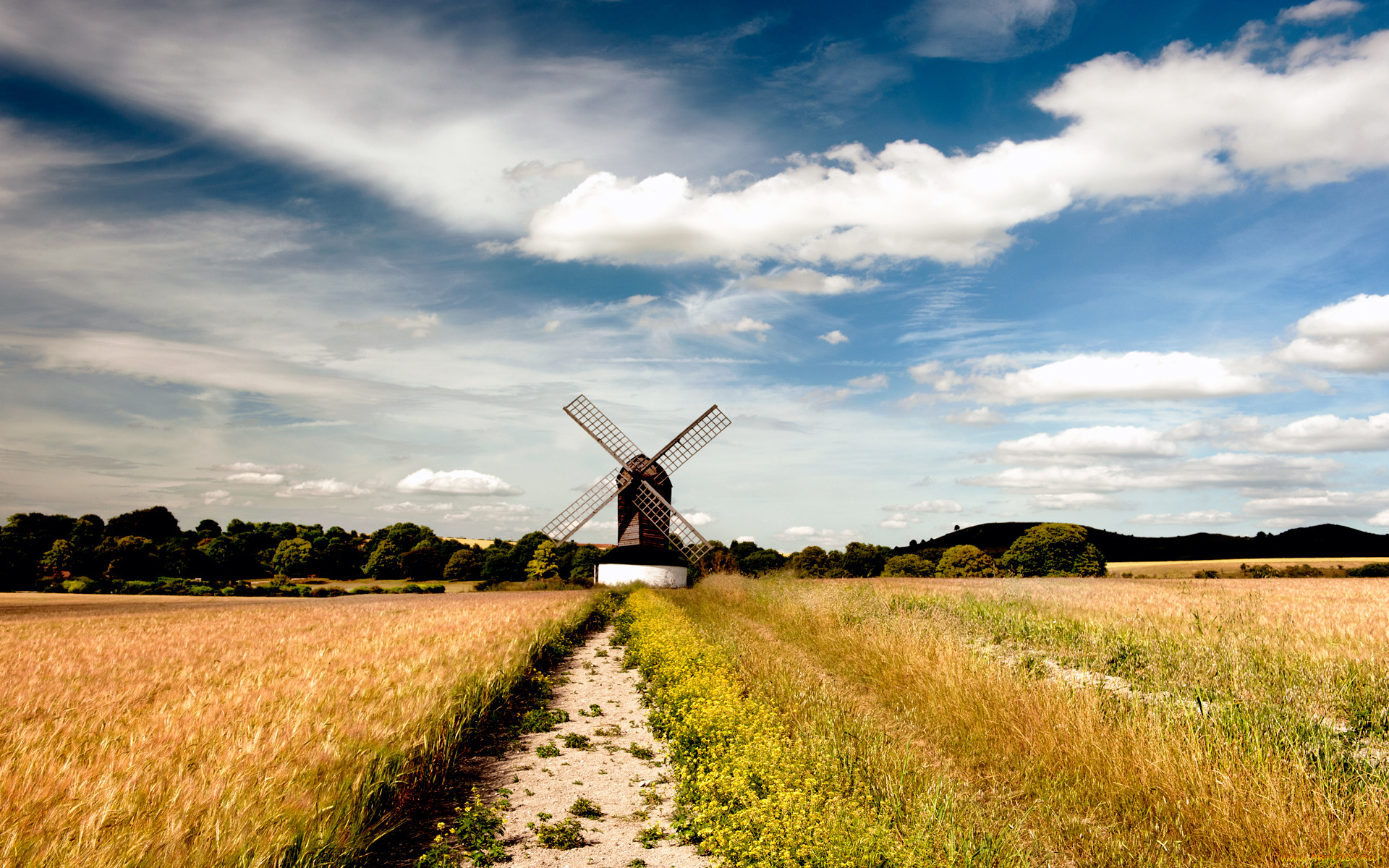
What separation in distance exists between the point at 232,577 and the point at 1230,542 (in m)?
103

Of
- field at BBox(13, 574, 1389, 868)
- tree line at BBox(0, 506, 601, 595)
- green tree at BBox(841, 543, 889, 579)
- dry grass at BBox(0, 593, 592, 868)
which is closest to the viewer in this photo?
dry grass at BBox(0, 593, 592, 868)

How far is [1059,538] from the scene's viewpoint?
52344 millimetres

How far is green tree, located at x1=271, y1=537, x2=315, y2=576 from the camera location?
222ft

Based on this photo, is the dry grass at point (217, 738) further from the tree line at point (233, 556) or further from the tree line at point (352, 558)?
the tree line at point (233, 556)

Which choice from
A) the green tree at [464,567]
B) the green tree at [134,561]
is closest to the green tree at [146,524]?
the green tree at [134,561]

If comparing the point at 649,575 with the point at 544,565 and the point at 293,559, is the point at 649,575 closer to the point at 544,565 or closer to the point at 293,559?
the point at 544,565

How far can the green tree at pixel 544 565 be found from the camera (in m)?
53.8

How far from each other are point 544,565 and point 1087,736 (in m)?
51.4

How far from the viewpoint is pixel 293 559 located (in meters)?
67.6

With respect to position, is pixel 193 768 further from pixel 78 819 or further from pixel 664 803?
pixel 664 803

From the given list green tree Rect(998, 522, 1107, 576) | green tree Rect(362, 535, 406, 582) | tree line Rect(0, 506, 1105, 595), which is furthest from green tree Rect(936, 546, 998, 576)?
green tree Rect(362, 535, 406, 582)

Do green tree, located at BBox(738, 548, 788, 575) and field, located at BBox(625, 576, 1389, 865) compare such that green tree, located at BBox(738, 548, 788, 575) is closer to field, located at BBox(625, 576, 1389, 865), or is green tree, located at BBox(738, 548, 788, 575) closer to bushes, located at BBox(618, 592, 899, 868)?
field, located at BBox(625, 576, 1389, 865)

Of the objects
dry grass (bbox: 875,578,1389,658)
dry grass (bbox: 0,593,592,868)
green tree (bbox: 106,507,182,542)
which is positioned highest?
green tree (bbox: 106,507,182,542)

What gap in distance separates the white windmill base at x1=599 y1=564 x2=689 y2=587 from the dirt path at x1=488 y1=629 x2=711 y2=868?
30.2 m
